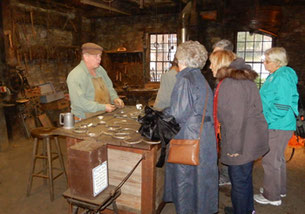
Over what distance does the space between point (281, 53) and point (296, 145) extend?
Result: 2120mm

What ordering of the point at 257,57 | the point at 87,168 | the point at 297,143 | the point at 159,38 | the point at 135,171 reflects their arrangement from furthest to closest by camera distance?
the point at 159,38, the point at 257,57, the point at 297,143, the point at 135,171, the point at 87,168

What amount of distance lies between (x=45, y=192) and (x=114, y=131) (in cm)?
172

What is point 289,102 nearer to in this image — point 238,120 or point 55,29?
point 238,120

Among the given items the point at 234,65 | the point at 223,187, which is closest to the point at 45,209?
the point at 223,187

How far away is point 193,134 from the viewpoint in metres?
2.33

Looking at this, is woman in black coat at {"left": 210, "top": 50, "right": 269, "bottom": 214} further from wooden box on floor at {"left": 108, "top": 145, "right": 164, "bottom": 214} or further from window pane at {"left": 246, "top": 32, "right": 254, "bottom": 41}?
window pane at {"left": 246, "top": 32, "right": 254, "bottom": 41}

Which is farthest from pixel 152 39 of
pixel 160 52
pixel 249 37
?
pixel 249 37

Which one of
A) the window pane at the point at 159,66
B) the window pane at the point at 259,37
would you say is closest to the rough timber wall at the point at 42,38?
the window pane at the point at 159,66

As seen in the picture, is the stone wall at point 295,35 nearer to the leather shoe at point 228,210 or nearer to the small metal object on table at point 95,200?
the leather shoe at point 228,210

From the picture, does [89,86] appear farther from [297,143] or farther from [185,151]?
[297,143]

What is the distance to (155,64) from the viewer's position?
9.44 metres

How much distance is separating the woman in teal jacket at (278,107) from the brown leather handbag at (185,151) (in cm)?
106

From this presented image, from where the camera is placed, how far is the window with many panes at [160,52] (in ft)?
30.0

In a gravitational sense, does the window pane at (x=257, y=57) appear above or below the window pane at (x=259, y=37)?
below
